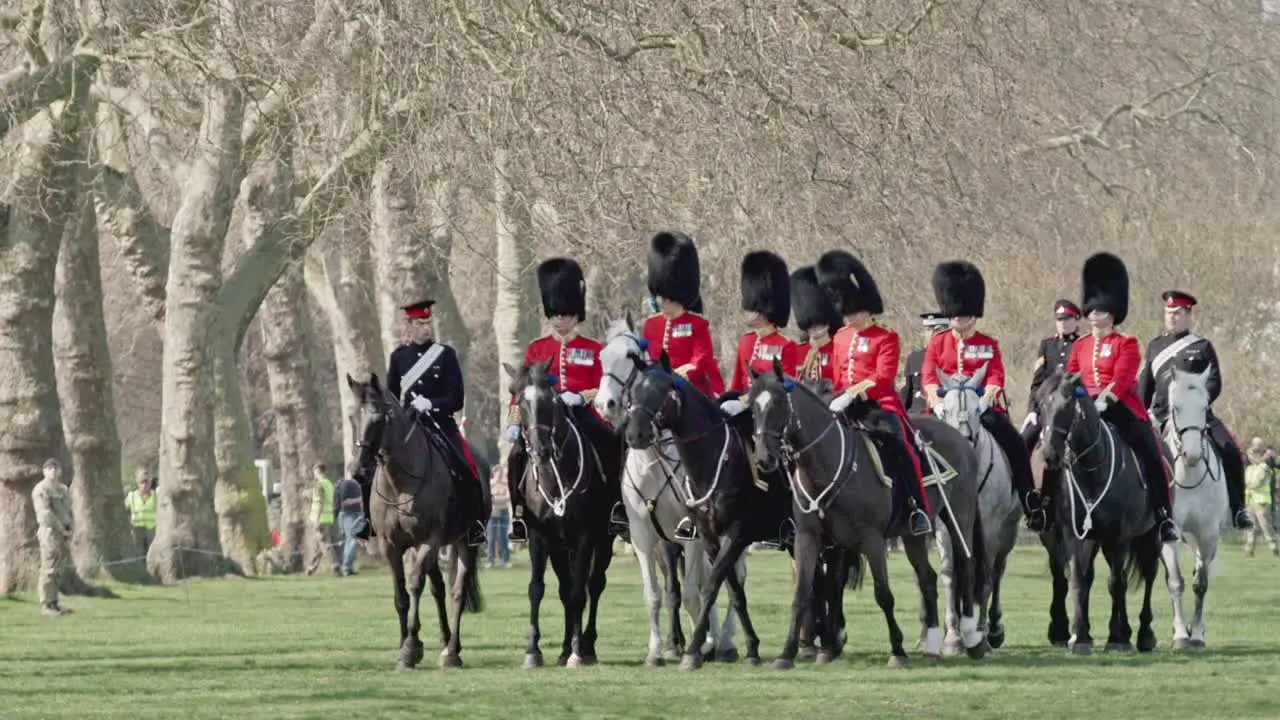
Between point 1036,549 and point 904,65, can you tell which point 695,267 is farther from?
point 1036,549

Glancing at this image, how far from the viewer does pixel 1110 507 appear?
67.6 ft

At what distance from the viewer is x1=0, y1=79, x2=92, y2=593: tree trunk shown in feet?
103

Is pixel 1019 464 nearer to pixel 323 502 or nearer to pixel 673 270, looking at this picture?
pixel 673 270

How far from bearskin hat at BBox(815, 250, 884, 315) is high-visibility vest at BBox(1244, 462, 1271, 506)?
25.3m

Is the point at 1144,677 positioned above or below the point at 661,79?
below

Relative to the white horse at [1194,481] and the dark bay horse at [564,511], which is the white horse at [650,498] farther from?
the white horse at [1194,481]

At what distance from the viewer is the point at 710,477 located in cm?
1886

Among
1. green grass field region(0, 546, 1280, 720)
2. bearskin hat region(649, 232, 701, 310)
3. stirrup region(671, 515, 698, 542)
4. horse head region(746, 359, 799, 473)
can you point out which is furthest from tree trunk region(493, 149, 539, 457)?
horse head region(746, 359, 799, 473)

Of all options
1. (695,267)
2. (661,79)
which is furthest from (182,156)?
(695,267)

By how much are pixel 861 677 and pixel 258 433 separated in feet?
202

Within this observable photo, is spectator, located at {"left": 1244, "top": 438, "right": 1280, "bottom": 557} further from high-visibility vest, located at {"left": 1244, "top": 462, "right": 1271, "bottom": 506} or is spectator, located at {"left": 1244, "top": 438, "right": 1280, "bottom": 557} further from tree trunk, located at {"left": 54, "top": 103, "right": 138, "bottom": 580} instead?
tree trunk, located at {"left": 54, "top": 103, "right": 138, "bottom": 580}

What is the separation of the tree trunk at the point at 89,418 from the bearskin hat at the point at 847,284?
52.9 ft

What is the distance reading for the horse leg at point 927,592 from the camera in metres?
19.5

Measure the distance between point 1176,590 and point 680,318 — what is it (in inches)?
176
